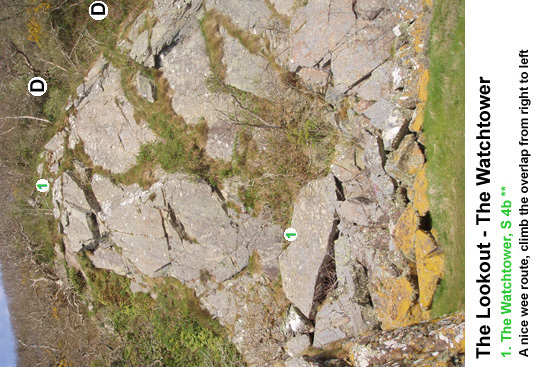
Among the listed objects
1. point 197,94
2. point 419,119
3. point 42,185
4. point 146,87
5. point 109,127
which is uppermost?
point 146,87

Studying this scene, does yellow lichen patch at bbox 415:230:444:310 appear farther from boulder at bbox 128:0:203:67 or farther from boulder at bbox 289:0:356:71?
boulder at bbox 128:0:203:67

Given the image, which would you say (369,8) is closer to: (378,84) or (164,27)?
(378,84)

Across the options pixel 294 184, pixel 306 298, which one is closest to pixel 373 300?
pixel 306 298

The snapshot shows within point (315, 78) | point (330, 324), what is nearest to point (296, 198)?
point (315, 78)

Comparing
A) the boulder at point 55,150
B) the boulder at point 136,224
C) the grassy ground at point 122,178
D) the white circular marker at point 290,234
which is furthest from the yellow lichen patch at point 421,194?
the boulder at point 55,150

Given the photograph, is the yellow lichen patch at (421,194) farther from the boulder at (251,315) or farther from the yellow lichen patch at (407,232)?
the boulder at (251,315)

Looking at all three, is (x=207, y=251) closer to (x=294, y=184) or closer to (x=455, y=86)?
(x=294, y=184)
